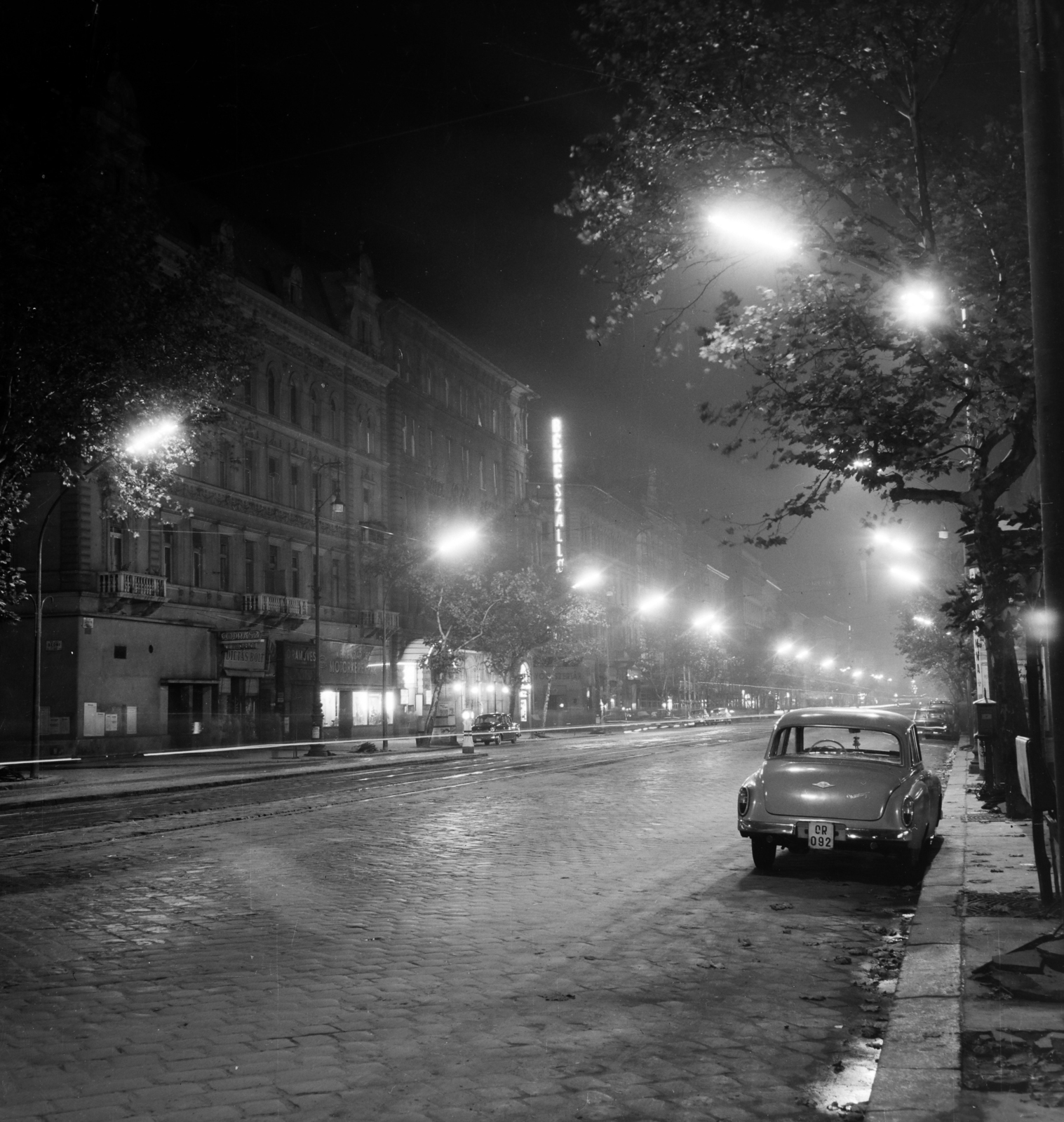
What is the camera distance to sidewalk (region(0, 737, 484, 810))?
25458mm

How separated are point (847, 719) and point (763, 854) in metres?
1.88

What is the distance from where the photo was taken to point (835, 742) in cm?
1340

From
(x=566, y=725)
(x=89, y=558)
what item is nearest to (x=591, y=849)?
(x=89, y=558)

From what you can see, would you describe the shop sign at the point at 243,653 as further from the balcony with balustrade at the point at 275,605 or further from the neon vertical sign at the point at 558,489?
the neon vertical sign at the point at 558,489

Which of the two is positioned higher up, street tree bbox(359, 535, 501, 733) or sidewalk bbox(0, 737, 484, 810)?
street tree bbox(359, 535, 501, 733)

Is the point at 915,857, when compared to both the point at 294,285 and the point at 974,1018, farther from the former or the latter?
the point at 294,285

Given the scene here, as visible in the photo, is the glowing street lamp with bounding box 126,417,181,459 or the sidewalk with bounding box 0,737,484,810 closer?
the sidewalk with bounding box 0,737,484,810

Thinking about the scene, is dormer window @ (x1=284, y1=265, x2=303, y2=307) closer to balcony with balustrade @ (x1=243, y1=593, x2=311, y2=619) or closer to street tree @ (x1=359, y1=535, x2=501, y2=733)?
street tree @ (x1=359, y1=535, x2=501, y2=733)

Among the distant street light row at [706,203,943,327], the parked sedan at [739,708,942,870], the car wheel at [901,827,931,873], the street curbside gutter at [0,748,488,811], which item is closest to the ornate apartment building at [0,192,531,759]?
the street curbside gutter at [0,748,488,811]

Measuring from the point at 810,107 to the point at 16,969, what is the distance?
34.6ft

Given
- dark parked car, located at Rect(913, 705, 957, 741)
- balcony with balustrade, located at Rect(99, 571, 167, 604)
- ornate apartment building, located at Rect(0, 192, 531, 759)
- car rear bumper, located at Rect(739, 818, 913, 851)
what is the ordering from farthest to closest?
dark parked car, located at Rect(913, 705, 957, 741) < balcony with balustrade, located at Rect(99, 571, 167, 604) < ornate apartment building, located at Rect(0, 192, 531, 759) < car rear bumper, located at Rect(739, 818, 913, 851)

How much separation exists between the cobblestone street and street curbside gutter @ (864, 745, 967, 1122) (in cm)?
21

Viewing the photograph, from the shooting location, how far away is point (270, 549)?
52.1m

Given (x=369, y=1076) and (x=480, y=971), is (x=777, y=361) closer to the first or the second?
(x=480, y=971)
